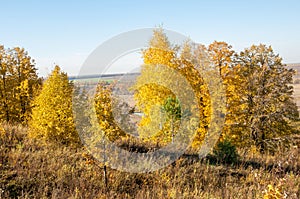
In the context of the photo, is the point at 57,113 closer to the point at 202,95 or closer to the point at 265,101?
the point at 202,95

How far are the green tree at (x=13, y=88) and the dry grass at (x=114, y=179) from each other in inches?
749

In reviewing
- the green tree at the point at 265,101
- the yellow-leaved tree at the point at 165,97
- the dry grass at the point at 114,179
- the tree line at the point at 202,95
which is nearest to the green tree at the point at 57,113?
the tree line at the point at 202,95

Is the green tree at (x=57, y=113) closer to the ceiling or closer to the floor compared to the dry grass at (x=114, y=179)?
closer to the ceiling

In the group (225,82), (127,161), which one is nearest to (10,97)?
(225,82)

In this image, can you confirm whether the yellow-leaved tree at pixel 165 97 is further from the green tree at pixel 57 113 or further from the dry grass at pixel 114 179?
the dry grass at pixel 114 179

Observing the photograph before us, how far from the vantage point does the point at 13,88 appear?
25.2 m

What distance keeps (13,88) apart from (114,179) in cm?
2277

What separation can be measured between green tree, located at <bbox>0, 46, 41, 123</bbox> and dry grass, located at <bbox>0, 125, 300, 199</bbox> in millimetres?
19030

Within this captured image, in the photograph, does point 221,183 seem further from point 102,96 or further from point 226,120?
point 226,120

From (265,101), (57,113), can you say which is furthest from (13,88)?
(265,101)

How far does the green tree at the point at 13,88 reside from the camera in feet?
82.2

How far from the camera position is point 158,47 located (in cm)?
1898

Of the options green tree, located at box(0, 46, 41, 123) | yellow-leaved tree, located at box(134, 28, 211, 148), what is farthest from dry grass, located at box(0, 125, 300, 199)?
green tree, located at box(0, 46, 41, 123)

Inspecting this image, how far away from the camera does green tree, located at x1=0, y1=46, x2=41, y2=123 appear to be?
25.0 m
